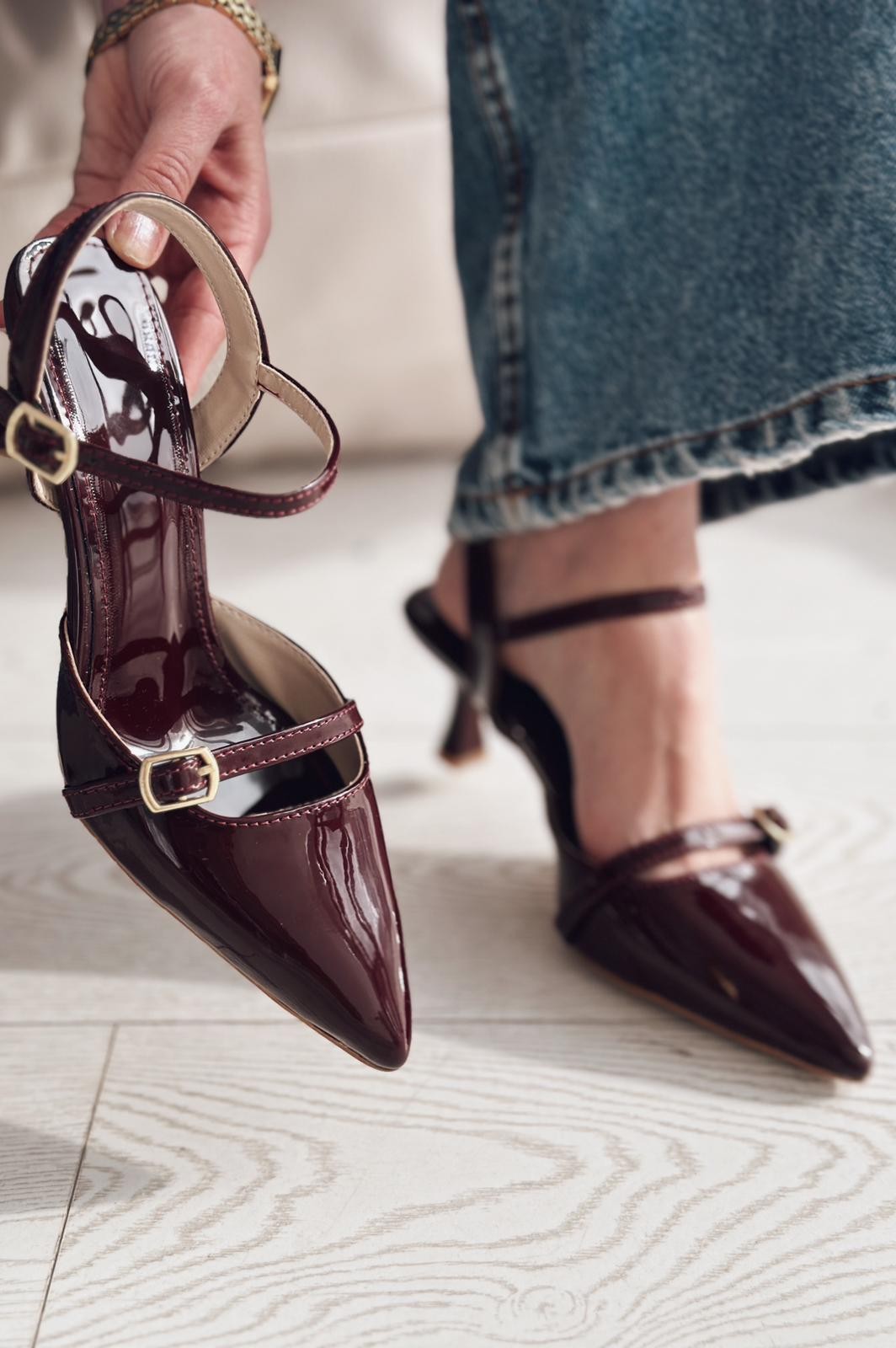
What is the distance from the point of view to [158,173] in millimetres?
430

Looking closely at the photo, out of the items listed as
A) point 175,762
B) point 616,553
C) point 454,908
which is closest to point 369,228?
point 616,553

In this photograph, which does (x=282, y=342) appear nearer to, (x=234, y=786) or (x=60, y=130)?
(x=60, y=130)

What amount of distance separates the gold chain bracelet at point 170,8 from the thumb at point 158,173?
7 cm

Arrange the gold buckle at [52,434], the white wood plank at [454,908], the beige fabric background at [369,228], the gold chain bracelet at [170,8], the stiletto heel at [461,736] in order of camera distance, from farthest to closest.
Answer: the beige fabric background at [369,228]
the stiletto heel at [461,736]
the white wood plank at [454,908]
the gold chain bracelet at [170,8]
the gold buckle at [52,434]

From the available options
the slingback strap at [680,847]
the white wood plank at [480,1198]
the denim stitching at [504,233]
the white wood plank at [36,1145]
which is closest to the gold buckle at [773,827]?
the slingback strap at [680,847]

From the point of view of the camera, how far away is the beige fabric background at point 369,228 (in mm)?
953

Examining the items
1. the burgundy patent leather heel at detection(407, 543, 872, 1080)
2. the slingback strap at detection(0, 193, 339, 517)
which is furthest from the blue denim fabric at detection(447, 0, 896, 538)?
the slingback strap at detection(0, 193, 339, 517)

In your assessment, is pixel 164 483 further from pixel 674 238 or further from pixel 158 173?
pixel 674 238

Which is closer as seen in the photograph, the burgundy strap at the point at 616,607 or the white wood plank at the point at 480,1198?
the white wood plank at the point at 480,1198

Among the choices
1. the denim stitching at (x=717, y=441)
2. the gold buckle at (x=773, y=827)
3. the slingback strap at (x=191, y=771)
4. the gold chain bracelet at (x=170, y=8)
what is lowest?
the gold buckle at (x=773, y=827)

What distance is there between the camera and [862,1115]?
20.8 inches

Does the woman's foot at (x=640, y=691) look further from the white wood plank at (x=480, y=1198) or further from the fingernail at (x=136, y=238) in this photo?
the fingernail at (x=136, y=238)

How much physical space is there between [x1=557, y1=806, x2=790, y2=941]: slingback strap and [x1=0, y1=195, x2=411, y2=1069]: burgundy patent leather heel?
19 cm

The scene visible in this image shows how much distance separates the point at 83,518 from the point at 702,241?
331mm
